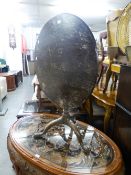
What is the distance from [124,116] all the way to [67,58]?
717 mm

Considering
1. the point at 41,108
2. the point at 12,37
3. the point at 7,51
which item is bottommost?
the point at 41,108

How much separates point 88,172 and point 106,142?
41cm

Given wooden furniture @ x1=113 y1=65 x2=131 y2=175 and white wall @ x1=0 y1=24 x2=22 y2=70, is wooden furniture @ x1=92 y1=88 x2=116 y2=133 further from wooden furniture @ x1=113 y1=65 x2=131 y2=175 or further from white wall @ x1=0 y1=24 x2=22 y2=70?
white wall @ x1=0 y1=24 x2=22 y2=70

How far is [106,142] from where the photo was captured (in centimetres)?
146

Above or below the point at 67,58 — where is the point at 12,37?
above

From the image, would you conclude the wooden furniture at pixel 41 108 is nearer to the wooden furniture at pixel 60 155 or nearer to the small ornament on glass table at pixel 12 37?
the wooden furniture at pixel 60 155

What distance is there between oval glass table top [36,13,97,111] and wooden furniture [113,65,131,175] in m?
0.34

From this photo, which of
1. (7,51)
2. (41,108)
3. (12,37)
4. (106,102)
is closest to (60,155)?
(106,102)

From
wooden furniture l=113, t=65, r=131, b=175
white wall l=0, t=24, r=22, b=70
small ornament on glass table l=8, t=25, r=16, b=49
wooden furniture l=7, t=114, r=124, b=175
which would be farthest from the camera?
small ornament on glass table l=8, t=25, r=16, b=49

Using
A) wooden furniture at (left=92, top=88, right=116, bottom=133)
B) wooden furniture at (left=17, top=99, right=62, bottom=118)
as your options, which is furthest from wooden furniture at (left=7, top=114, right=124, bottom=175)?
wooden furniture at (left=17, top=99, right=62, bottom=118)

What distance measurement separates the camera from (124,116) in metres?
1.67

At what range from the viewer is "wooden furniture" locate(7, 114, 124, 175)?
113 cm

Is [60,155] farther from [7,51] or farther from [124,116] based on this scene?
[7,51]

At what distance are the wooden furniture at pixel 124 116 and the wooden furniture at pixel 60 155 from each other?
0.21 m
